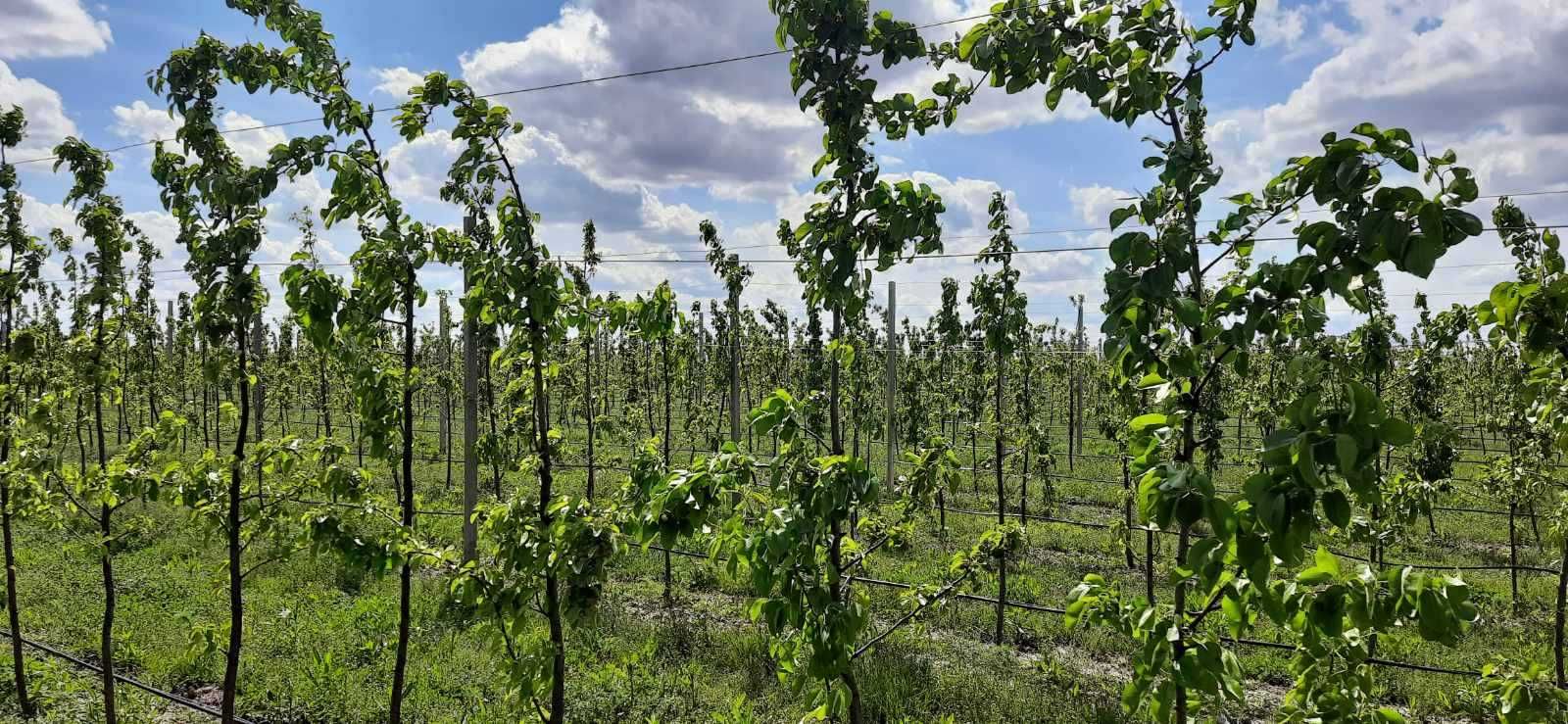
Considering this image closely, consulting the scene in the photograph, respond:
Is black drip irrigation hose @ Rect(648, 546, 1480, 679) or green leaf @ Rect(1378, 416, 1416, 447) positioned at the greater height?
green leaf @ Rect(1378, 416, 1416, 447)

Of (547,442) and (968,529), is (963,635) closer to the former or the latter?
(968,529)

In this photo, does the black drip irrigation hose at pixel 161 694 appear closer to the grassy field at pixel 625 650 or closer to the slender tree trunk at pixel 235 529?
the grassy field at pixel 625 650

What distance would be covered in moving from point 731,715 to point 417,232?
14.8 ft

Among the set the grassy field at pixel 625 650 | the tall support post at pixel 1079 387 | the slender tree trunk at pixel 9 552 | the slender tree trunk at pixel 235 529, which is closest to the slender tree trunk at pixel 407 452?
the slender tree trunk at pixel 235 529

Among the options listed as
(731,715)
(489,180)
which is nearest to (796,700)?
(731,715)

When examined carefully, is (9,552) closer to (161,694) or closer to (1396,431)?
(161,694)

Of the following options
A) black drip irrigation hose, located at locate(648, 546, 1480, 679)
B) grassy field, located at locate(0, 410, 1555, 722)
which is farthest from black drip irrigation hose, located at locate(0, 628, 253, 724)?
black drip irrigation hose, located at locate(648, 546, 1480, 679)

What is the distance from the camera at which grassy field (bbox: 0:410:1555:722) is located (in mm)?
6531

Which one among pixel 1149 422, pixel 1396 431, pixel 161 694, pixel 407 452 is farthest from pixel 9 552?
pixel 1396 431

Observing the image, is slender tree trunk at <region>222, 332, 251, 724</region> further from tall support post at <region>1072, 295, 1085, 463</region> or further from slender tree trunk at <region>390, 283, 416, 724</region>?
tall support post at <region>1072, 295, 1085, 463</region>

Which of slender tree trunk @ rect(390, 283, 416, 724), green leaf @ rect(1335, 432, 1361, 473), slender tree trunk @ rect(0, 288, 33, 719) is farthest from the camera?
slender tree trunk @ rect(0, 288, 33, 719)

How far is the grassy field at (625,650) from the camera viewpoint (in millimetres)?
6531

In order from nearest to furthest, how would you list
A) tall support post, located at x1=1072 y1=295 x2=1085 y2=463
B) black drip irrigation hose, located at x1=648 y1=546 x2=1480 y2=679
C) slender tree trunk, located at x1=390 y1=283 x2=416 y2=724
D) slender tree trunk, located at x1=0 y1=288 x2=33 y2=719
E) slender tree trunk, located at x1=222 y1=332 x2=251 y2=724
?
slender tree trunk, located at x1=222 y1=332 x2=251 y2=724
slender tree trunk, located at x1=390 y1=283 x2=416 y2=724
slender tree trunk, located at x1=0 y1=288 x2=33 y2=719
black drip irrigation hose, located at x1=648 y1=546 x2=1480 y2=679
tall support post, located at x1=1072 y1=295 x2=1085 y2=463

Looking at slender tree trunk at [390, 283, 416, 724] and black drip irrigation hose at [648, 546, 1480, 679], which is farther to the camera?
black drip irrigation hose at [648, 546, 1480, 679]
